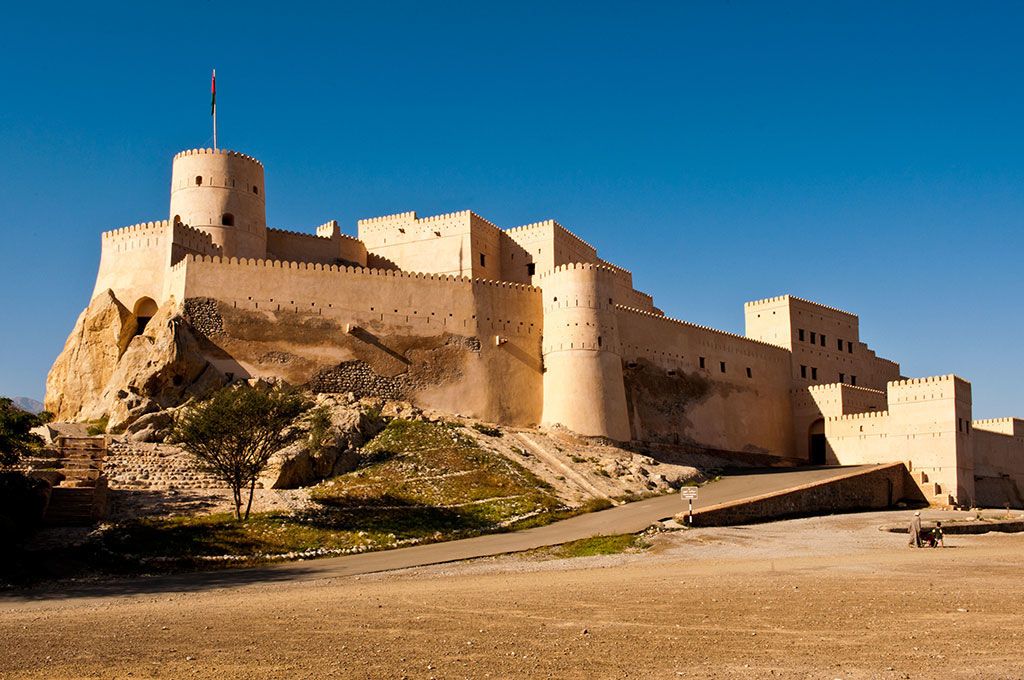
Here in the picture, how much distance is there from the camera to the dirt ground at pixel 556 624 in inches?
452

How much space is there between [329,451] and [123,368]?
770cm

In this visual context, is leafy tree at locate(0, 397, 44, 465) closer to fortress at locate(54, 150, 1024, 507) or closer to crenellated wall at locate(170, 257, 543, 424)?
fortress at locate(54, 150, 1024, 507)

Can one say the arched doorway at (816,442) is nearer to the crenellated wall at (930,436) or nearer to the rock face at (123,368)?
the crenellated wall at (930,436)

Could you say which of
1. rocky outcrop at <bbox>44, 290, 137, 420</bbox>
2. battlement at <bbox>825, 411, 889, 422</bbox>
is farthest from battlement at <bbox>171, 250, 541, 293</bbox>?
battlement at <bbox>825, 411, 889, 422</bbox>

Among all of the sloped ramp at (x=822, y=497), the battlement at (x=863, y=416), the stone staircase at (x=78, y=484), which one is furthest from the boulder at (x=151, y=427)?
the battlement at (x=863, y=416)

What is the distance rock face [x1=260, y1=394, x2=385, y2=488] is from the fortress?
2.20 m

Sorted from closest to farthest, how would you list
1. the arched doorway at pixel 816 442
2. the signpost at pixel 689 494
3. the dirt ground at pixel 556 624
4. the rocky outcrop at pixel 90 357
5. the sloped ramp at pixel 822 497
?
1. the dirt ground at pixel 556 624
2. the signpost at pixel 689 494
3. the sloped ramp at pixel 822 497
4. the rocky outcrop at pixel 90 357
5. the arched doorway at pixel 816 442

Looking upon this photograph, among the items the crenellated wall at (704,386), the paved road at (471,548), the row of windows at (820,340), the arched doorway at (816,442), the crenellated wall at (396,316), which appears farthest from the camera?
the row of windows at (820,340)

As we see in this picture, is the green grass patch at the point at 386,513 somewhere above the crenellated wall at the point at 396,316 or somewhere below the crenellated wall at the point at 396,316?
below

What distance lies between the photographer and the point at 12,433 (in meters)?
24.8

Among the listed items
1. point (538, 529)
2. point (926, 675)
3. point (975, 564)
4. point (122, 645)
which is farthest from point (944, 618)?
point (538, 529)

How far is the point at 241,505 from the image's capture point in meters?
27.4

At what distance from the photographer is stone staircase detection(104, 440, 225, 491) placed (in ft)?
93.2

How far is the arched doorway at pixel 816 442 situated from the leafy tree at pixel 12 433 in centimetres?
3339
